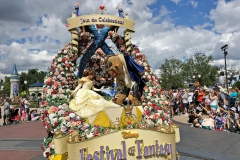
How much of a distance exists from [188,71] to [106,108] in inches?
1441

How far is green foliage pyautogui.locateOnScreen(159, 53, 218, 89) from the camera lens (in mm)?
38156

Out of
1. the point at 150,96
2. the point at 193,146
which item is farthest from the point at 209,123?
the point at 150,96

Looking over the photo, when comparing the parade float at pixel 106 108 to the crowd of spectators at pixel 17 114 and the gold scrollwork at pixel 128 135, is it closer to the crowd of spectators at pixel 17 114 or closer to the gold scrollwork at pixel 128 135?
the gold scrollwork at pixel 128 135

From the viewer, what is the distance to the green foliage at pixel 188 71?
125 feet

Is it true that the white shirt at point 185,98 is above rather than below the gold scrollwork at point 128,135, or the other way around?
above

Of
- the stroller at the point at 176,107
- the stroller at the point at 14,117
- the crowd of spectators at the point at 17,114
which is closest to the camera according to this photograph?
the crowd of spectators at the point at 17,114

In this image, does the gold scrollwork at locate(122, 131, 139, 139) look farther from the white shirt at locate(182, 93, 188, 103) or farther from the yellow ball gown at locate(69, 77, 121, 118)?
the white shirt at locate(182, 93, 188, 103)

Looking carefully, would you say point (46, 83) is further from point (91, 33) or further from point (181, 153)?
point (181, 153)

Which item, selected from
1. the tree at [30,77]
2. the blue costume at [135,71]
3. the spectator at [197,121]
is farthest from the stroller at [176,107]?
the tree at [30,77]

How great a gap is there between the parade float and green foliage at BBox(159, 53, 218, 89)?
31713 millimetres

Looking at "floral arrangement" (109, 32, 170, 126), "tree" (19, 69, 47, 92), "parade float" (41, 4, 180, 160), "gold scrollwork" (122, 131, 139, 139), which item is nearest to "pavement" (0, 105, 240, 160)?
"floral arrangement" (109, 32, 170, 126)

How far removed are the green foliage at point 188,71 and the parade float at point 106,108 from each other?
31713 millimetres

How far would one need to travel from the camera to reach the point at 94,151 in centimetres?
385

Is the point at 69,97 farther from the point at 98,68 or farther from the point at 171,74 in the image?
the point at 171,74
